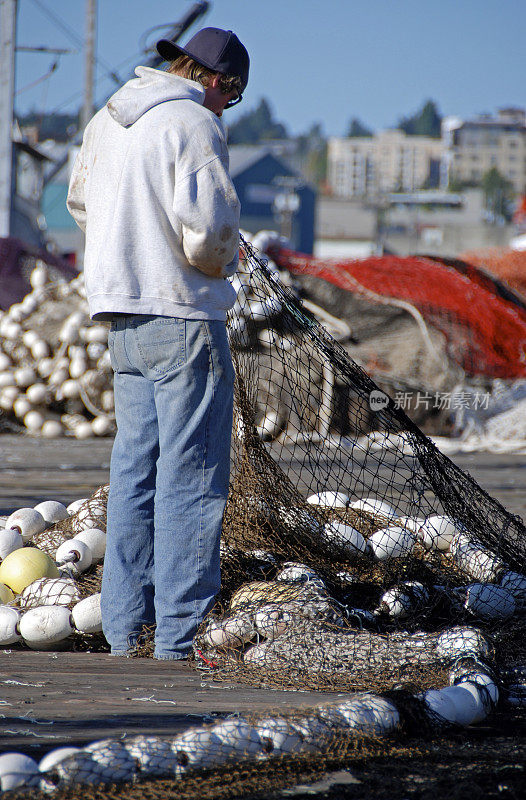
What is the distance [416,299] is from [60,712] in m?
7.45

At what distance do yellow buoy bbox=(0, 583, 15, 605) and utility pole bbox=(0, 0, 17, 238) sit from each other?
9.99m

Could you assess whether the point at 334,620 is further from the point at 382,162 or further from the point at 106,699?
the point at 382,162

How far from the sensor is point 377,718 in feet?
7.23

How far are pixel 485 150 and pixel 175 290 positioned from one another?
534 feet

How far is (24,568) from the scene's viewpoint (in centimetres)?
354

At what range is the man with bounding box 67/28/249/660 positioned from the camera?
9.30 feet

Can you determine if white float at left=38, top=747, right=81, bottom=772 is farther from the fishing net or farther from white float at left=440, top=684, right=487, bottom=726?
the fishing net

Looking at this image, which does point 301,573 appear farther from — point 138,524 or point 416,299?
point 416,299

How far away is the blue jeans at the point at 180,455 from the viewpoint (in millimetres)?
2883

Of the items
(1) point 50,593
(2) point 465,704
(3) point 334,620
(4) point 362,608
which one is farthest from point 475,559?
(1) point 50,593

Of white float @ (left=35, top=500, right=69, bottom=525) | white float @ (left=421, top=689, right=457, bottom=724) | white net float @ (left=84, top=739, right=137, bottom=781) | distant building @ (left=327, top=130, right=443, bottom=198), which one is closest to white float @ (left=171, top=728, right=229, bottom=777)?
white net float @ (left=84, top=739, right=137, bottom=781)

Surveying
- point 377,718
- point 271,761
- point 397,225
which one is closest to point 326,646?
point 377,718

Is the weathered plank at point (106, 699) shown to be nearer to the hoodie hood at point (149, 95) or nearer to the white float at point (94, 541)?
the white float at point (94, 541)

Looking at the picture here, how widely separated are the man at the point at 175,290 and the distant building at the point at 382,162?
579 feet
